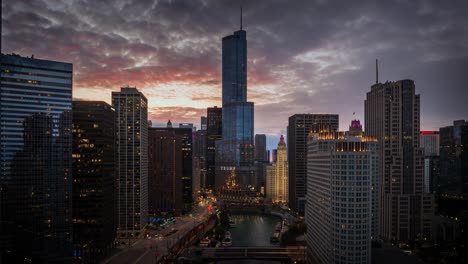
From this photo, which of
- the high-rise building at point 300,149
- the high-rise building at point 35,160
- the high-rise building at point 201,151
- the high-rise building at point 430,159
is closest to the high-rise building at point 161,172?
the high-rise building at point 300,149

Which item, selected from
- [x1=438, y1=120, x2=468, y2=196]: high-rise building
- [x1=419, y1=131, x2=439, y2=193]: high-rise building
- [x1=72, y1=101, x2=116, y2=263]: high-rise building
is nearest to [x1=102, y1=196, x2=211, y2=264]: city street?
[x1=72, y1=101, x2=116, y2=263]: high-rise building

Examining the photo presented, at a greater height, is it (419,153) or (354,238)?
(419,153)

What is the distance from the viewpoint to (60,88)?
Result: 39.7 m

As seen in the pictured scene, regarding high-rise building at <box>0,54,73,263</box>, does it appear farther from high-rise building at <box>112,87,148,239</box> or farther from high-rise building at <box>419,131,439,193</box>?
high-rise building at <box>419,131,439,193</box>

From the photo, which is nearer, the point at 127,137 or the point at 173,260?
the point at 173,260

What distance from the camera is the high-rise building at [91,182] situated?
141 feet

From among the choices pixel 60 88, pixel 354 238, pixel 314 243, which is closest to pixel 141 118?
pixel 60 88

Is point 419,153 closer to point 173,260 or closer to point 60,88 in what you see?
point 173,260

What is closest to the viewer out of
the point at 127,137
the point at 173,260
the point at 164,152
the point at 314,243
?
the point at 314,243

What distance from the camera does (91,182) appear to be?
44.2 meters

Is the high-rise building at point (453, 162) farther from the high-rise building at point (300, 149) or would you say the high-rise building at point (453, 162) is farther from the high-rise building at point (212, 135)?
the high-rise building at point (212, 135)

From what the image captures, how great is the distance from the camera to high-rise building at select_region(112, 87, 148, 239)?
188ft

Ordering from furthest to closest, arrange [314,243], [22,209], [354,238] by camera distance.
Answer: [314,243] < [22,209] < [354,238]

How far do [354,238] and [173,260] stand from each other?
78.4 feet
